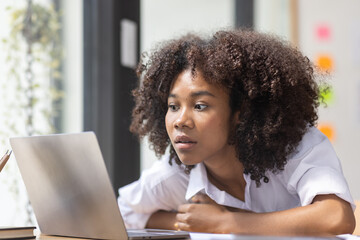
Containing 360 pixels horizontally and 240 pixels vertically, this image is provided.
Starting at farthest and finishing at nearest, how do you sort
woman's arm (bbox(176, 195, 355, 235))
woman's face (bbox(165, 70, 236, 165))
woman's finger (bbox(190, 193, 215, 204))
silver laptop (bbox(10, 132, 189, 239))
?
1. woman's finger (bbox(190, 193, 215, 204))
2. woman's face (bbox(165, 70, 236, 165))
3. woman's arm (bbox(176, 195, 355, 235))
4. silver laptop (bbox(10, 132, 189, 239))

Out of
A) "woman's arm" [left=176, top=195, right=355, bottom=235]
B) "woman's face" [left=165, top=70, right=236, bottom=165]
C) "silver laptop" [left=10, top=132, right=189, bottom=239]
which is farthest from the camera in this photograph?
"woman's face" [left=165, top=70, right=236, bottom=165]

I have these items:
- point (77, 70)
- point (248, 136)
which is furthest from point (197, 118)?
point (77, 70)

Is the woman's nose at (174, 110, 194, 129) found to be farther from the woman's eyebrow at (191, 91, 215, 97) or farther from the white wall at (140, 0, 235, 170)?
the white wall at (140, 0, 235, 170)

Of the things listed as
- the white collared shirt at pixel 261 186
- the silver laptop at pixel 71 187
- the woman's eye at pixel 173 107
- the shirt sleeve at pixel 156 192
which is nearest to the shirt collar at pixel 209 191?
the white collared shirt at pixel 261 186

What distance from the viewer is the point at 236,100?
134cm

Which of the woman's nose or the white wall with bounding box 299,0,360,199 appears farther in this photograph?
the white wall with bounding box 299,0,360,199

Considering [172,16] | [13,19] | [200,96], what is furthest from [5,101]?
[172,16]

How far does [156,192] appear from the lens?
1578mm

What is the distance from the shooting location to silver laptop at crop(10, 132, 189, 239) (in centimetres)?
102

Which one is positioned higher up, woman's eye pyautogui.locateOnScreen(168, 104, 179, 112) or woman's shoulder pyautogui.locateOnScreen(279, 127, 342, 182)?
woman's eye pyautogui.locateOnScreen(168, 104, 179, 112)

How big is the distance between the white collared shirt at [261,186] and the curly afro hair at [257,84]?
39 millimetres

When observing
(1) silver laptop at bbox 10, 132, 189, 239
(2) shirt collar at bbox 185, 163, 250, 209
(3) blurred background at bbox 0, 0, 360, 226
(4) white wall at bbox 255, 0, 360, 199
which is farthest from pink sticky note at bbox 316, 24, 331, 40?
(1) silver laptop at bbox 10, 132, 189, 239

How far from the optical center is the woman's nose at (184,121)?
126 cm

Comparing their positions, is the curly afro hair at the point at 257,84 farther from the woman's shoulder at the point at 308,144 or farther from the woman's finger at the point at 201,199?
the woman's finger at the point at 201,199
